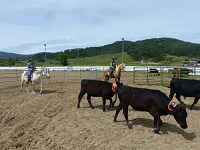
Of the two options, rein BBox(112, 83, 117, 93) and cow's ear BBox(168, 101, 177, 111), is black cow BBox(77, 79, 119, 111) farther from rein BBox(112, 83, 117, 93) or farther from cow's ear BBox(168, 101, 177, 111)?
cow's ear BBox(168, 101, 177, 111)

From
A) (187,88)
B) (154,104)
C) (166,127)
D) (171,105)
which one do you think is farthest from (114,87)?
(187,88)

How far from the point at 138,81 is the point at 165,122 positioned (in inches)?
452

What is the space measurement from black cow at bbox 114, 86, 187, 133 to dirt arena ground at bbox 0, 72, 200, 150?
0.49 metres

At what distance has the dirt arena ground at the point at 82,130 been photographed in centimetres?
731

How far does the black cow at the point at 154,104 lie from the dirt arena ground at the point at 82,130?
1.60 feet

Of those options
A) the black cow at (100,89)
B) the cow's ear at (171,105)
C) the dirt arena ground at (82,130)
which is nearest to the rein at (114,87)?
the black cow at (100,89)

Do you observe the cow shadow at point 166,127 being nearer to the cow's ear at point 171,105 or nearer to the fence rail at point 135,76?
the cow's ear at point 171,105

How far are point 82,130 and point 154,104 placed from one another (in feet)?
7.71

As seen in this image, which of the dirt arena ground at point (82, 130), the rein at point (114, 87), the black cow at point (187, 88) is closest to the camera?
the dirt arena ground at point (82, 130)

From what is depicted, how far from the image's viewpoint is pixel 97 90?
10602mm

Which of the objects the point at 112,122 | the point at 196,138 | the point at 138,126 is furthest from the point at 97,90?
the point at 196,138

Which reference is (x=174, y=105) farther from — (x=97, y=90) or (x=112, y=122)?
(x=97, y=90)

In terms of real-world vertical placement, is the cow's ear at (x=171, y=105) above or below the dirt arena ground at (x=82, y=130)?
above

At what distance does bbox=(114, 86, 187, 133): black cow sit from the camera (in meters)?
7.62
